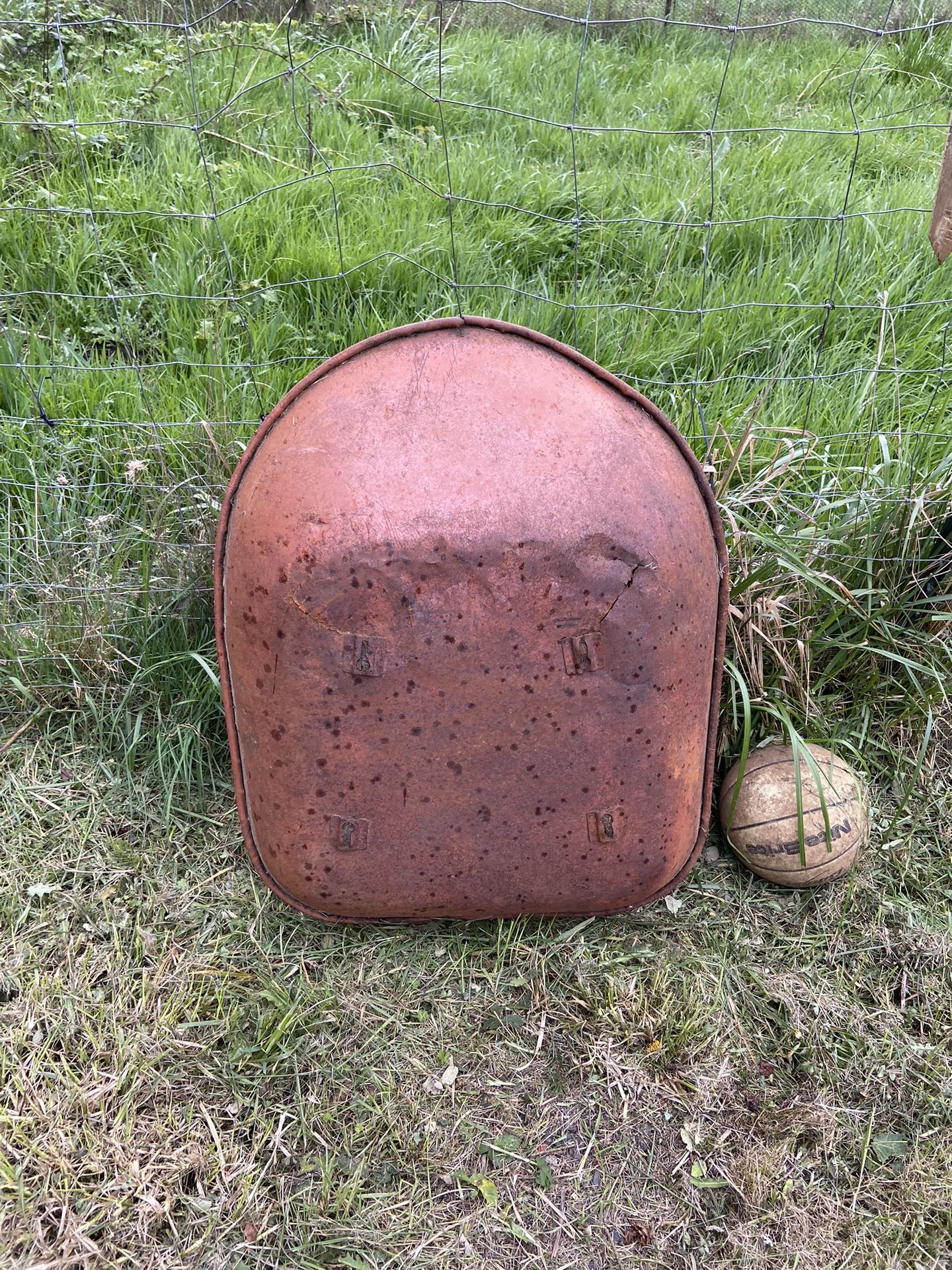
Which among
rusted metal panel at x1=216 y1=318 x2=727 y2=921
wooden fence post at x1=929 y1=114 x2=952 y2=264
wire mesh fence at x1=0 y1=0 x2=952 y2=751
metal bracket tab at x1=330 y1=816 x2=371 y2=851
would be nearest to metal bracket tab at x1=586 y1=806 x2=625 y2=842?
rusted metal panel at x1=216 y1=318 x2=727 y2=921

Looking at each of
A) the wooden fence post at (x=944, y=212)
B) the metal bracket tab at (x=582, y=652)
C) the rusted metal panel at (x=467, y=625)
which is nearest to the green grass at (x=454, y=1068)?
the rusted metal panel at (x=467, y=625)

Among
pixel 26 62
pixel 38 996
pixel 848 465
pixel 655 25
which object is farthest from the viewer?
pixel 655 25

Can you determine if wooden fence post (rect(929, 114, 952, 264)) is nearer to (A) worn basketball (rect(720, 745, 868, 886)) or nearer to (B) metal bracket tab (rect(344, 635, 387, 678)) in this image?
(A) worn basketball (rect(720, 745, 868, 886))

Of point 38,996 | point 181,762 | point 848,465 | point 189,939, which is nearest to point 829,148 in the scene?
point 848,465

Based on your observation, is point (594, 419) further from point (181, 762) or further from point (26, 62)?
point (26, 62)

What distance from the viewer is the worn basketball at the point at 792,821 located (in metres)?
1.96

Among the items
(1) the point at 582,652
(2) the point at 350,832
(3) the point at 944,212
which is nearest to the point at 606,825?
(1) the point at 582,652

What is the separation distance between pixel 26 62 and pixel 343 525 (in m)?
2.96

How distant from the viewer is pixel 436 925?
6.36 ft

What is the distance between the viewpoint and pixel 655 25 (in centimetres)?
414

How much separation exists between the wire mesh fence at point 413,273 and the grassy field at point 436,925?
2 cm

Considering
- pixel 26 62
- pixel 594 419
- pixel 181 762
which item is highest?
pixel 26 62

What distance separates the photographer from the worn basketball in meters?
1.96

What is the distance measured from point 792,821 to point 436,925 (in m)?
0.80
